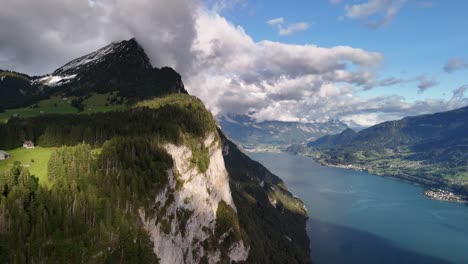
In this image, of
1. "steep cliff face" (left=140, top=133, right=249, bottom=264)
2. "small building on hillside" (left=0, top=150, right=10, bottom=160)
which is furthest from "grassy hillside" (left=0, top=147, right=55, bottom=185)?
"steep cliff face" (left=140, top=133, right=249, bottom=264)

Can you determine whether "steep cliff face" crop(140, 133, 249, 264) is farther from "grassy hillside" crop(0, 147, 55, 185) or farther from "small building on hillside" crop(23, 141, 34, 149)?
"small building on hillside" crop(23, 141, 34, 149)

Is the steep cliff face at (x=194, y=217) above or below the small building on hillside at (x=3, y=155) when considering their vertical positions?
below

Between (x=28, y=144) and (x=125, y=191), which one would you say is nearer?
(x=125, y=191)

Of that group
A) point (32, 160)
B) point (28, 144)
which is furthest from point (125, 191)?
point (28, 144)

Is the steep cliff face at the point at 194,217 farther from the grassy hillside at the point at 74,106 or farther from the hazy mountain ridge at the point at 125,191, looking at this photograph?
the grassy hillside at the point at 74,106

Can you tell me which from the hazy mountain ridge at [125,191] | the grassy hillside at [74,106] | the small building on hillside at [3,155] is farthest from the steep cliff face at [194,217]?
the grassy hillside at [74,106]

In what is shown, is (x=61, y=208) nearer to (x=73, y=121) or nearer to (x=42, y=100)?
(x=73, y=121)

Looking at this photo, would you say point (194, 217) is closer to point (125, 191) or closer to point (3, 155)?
point (125, 191)

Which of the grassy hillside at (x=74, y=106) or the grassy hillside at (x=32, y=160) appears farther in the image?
the grassy hillside at (x=74, y=106)
